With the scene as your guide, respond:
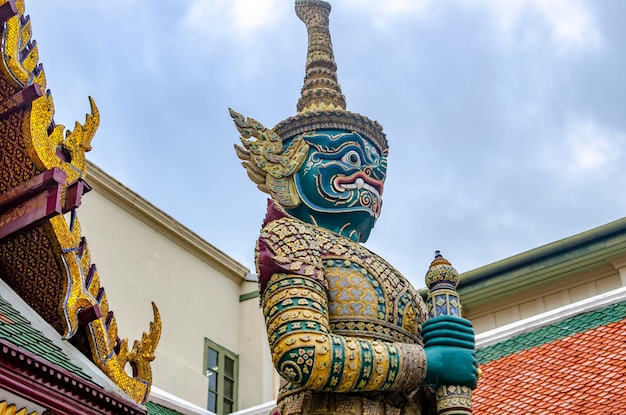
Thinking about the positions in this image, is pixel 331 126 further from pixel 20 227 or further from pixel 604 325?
pixel 604 325

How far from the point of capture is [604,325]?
260 inches

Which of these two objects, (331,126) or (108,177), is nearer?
(331,126)

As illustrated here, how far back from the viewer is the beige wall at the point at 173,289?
36.3 ft

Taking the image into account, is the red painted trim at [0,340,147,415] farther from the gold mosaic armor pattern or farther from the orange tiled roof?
the orange tiled roof

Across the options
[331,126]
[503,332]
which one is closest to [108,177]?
[503,332]

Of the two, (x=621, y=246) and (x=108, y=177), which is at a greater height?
(x=108, y=177)

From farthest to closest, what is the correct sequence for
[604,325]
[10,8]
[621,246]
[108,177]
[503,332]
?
[108,177]
[621,246]
[503,332]
[604,325]
[10,8]

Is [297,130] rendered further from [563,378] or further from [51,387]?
[563,378]

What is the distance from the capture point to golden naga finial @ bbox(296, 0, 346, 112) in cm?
535

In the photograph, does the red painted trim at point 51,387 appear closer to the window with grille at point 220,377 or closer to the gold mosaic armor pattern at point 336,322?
the gold mosaic armor pattern at point 336,322

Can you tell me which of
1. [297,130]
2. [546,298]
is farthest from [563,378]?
[546,298]

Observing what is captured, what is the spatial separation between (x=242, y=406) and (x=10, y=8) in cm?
896

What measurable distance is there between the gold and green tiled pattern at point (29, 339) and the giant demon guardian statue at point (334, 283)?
124 centimetres

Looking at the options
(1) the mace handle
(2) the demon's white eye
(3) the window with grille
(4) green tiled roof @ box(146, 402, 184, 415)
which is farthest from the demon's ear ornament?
(3) the window with grille
